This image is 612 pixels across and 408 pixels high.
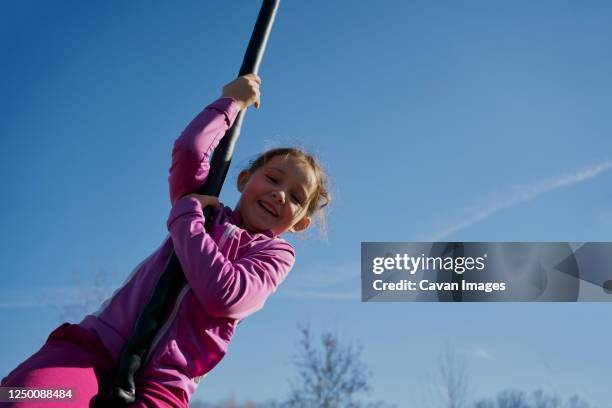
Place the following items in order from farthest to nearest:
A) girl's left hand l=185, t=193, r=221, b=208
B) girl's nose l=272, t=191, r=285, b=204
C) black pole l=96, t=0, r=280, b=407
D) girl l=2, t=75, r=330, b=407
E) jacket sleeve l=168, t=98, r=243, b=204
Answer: girl's nose l=272, t=191, r=285, b=204
jacket sleeve l=168, t=98, r=243, b=204
girl's left hand l=185, t=193, r=221, b=208
girl l=2, t=75, r=330, b=407
black pole l=96, t=0, r=280, b=407

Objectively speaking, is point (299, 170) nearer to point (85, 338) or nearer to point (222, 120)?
point (222, 120)

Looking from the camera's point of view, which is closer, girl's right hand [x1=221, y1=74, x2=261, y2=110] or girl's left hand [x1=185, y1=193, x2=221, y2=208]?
girl's left hand [x1=185, y1=193, x2=221, y2=208]

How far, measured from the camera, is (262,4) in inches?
78.6

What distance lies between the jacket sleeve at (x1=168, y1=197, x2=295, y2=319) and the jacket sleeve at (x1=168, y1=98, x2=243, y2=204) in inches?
5.4

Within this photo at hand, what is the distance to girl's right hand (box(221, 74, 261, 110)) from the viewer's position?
1.99m

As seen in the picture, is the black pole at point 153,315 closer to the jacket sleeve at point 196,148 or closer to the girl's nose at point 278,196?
the jacket sleeve at point 196,148

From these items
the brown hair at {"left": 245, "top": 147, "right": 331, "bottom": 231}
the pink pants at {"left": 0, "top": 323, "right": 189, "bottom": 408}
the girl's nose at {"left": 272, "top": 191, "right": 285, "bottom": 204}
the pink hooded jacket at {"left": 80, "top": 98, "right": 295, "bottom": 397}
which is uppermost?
the brown hair at {"left": 245, "top": 147, "right": 331, "bottom": 231}

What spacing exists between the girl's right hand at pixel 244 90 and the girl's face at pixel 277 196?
0.94 ft

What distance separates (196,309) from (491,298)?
27.9ft

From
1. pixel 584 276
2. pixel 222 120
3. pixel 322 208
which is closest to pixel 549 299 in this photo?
pixel 584 276

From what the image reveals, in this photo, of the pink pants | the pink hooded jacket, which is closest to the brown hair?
the pink hooded jacket

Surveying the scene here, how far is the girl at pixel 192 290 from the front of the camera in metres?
1.67

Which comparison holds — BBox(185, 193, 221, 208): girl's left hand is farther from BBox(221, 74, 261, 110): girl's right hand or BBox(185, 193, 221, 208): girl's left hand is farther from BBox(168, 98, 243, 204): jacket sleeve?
BBox(221, 74, 261, 110): girl's right hand

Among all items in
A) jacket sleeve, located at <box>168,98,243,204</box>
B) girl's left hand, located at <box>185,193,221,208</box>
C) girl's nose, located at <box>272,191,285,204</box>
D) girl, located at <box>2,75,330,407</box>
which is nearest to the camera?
girl, located at <box>2,75,330,407</box>
